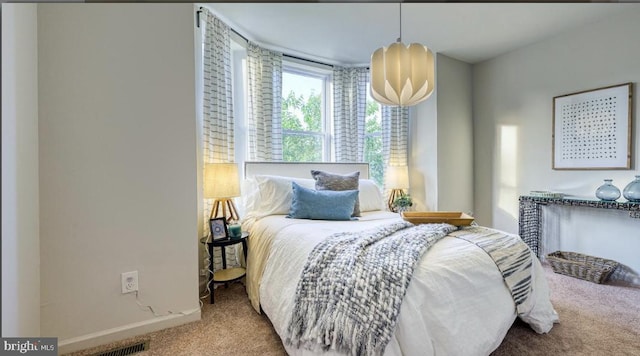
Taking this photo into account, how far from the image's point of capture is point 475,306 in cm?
120

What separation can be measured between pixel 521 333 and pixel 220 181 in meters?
2.20

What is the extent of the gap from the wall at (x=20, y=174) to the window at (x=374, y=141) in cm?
306

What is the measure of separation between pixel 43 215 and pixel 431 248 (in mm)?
1975

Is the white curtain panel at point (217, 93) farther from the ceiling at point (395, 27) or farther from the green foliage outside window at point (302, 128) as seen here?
the green foliage outside window at point (302, 128)

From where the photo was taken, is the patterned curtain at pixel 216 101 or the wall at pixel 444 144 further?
the wall at pixel 444 144

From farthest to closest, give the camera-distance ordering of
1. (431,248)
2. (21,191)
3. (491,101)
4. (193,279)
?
(491,101) < (193,279) < (431,248) < (21,191)

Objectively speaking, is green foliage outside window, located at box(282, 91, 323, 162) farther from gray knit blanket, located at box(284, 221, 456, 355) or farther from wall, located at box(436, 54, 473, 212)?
gray knit blanket, located at box(284, 221, 456, 355)

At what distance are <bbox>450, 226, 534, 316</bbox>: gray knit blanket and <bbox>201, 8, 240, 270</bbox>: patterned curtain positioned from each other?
192cm

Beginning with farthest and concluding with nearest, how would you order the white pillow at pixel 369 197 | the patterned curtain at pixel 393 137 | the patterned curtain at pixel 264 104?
the patterned curtain at pixel 393 137
the patterned curtain at pixel 264 104
the white pillow at pixel 369 197

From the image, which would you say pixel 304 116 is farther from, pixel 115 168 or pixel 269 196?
pixel 115 168

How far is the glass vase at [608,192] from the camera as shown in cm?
229

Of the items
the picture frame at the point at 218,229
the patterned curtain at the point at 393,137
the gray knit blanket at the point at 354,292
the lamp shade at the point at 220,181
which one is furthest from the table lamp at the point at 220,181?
the patterned curtain at the point at 393,137

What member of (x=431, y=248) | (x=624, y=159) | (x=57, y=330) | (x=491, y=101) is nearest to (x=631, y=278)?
(x=624, y=159)

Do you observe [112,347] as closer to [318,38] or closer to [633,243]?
[318,38]
